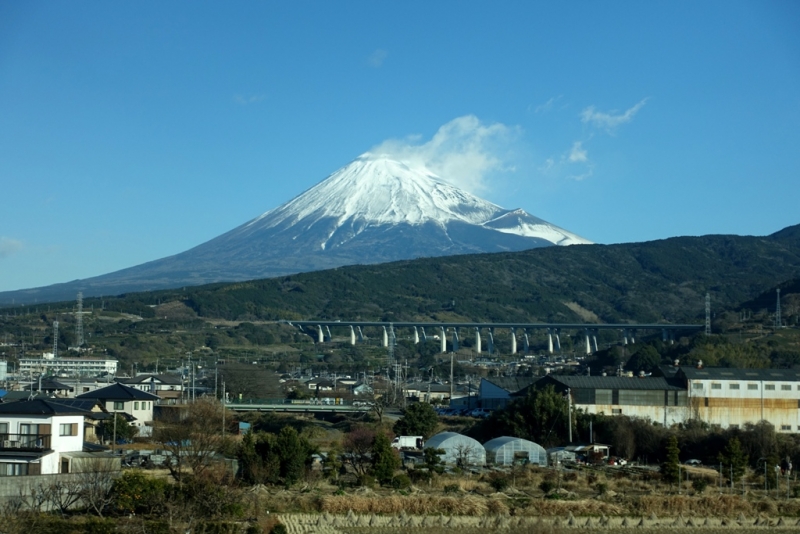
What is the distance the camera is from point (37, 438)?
70.2 ft

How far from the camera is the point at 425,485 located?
23.7m

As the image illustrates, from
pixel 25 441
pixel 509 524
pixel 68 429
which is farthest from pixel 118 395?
pixel 509 524

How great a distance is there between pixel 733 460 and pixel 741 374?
1106cm

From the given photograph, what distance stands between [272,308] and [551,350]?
3044 cm

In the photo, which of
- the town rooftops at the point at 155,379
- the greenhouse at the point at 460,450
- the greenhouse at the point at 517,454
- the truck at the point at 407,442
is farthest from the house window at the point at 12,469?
the town rooftops at the point at 155,379

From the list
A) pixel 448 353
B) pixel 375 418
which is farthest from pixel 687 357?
pixel 448 353

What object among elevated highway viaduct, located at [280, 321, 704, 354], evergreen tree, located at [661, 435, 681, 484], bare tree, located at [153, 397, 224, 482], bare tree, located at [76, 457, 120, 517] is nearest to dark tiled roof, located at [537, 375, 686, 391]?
evergreen tree, located at [661, 435, 681, 484]

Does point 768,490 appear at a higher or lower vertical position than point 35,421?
lower

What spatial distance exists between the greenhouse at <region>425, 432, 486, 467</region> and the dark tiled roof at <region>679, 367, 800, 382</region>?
34.2 ft

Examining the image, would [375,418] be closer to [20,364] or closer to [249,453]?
[249,453]

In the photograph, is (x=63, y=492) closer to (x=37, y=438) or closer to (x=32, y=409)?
(x=37, y=438)

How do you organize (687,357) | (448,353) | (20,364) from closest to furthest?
(687,357)
(20,364)
(448,353)

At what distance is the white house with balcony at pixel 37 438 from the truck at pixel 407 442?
36.7ft

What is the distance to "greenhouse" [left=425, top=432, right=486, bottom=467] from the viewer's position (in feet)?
92.2
